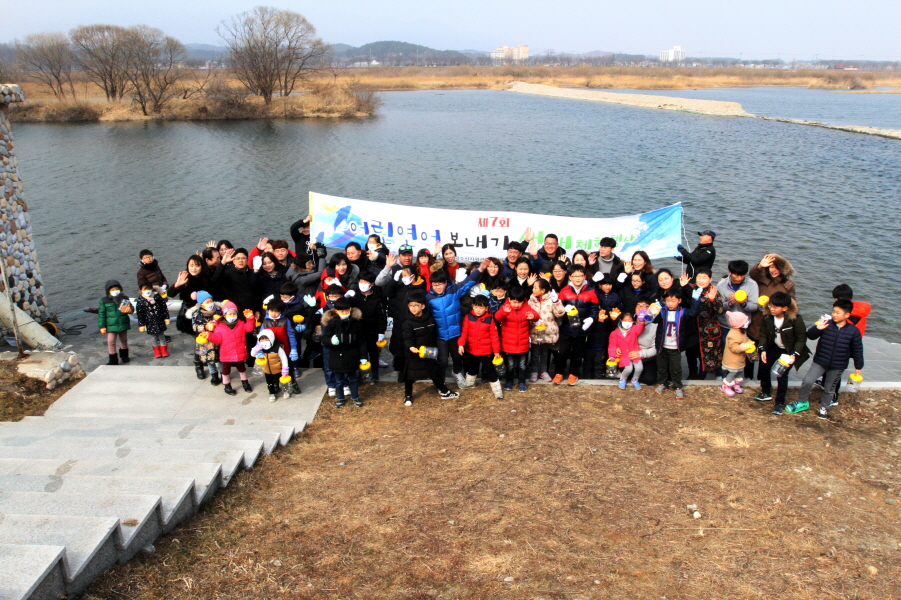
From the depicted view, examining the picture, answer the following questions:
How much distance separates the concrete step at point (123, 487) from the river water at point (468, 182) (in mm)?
10107

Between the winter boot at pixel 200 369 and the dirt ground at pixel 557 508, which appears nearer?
the dirt ground at pixel 557 508

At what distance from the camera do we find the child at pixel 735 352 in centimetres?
762

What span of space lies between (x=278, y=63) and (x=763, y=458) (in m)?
64.7

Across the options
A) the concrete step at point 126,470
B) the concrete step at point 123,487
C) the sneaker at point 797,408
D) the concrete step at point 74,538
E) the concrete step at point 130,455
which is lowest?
the sneaker at point 797,408

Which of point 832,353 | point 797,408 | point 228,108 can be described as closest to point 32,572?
point 797,408

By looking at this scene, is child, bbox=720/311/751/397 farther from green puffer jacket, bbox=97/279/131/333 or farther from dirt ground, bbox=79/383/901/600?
green puffer jacket, bbox=97/279/131/333

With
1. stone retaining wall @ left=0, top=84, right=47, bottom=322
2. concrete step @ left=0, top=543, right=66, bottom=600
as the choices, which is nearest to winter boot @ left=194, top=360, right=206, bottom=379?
stone retaining wall @ left=0, top=84, right=47, bottom=322

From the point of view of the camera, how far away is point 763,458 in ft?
20.9

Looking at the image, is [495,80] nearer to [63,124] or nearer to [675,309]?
[63,124]

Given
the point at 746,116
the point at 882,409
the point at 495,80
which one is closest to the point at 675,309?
the point at 882,409

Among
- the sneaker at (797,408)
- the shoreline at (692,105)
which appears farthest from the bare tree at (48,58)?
the sneaker at (797,408)

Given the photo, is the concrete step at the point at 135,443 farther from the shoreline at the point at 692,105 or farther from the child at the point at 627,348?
the shoreline at the point at 692,105

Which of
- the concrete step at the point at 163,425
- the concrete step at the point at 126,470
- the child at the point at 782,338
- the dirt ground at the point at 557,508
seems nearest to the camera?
the dirt ground at the point at 557,508

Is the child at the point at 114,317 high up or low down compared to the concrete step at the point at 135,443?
up
